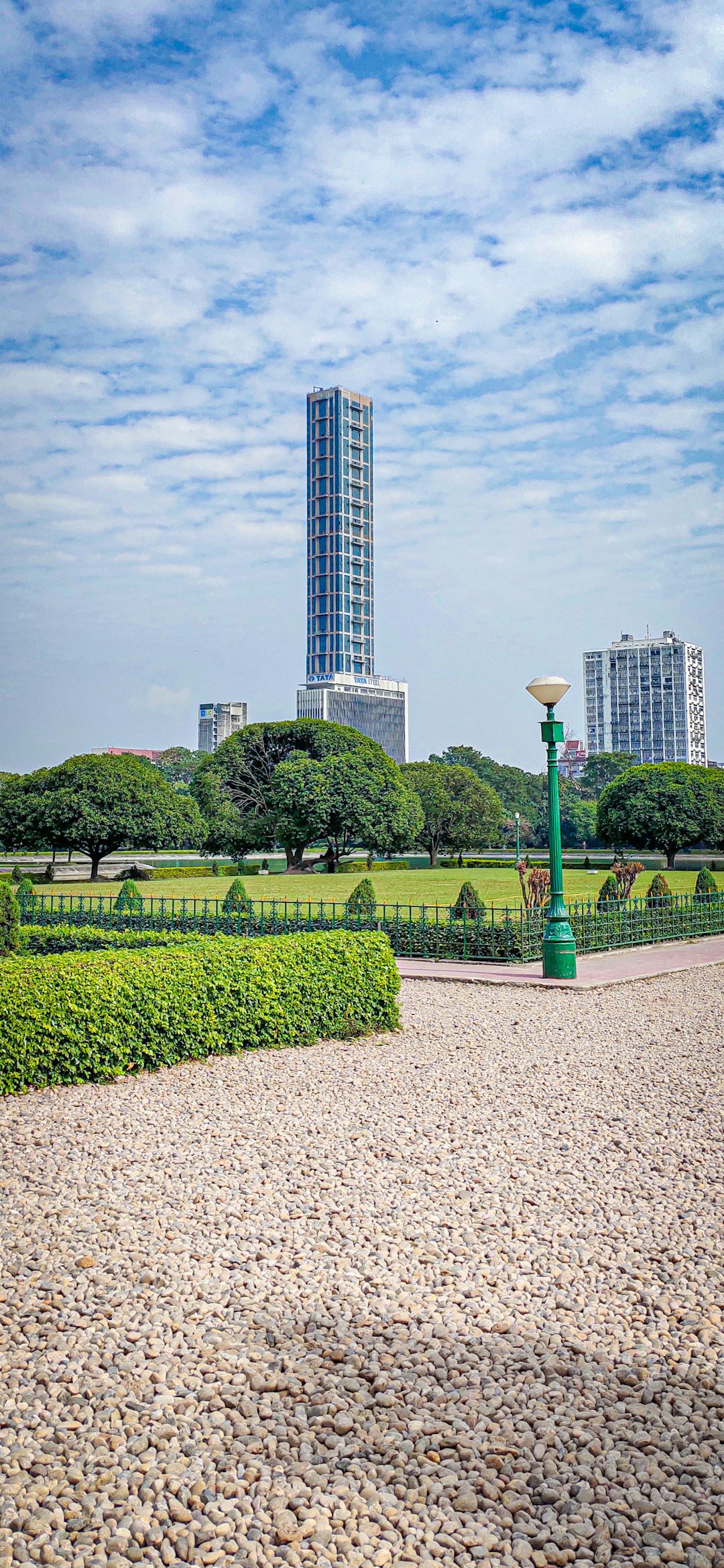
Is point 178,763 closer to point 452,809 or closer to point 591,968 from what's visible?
point 452,809

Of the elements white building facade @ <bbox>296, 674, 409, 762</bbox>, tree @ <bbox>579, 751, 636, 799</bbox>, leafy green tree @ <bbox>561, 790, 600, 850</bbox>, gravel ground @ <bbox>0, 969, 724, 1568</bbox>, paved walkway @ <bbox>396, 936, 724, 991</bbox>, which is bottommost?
paved walkway @ <bbox>396, 936, 724, 991</bbox>

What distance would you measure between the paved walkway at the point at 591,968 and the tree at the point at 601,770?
90.6 metres

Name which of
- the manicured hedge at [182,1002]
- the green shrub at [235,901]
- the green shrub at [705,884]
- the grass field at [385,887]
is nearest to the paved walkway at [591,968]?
the green shrub at [235,901]

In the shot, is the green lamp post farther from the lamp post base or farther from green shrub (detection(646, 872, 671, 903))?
green shrub (detection(646, 872, 671, 903))

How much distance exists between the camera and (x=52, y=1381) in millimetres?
3439

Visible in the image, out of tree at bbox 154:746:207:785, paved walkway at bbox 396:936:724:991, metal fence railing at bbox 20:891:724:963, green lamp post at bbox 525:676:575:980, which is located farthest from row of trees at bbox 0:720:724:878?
tree at bbox 154:746:207:785

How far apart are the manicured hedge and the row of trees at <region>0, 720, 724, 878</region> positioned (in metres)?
35.1

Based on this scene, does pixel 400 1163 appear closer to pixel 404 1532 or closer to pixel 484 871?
pixel 404 1532

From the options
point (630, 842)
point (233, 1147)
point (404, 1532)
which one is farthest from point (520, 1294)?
point (630, 842)

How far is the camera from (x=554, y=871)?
1330 cm

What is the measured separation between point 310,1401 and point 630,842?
5011 cm

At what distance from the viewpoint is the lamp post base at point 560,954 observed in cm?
1349

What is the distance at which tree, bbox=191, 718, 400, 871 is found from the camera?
4972cm

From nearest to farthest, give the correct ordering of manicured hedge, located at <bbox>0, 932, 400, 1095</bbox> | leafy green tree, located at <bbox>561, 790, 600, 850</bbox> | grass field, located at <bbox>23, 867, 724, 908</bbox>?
manicured hedge, located at <bbox>0, 932, 400, 1095</bbox> → grass field, located at <bbox>23, 867, 724, 908</bbox> → leafy green tree, located at <bbox>561, 790, 600, 850</bbox>
